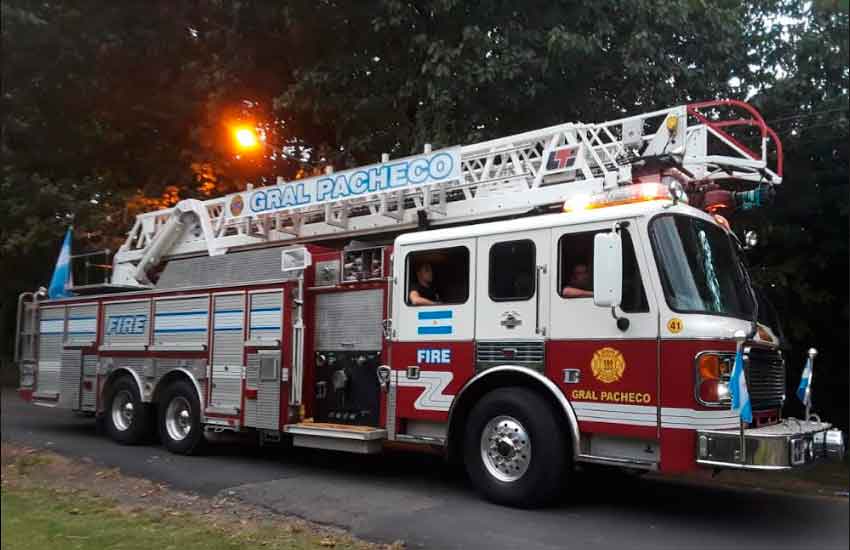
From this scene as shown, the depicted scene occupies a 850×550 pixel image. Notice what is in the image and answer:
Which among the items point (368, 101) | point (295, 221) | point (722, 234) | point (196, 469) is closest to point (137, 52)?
point (368, 101)

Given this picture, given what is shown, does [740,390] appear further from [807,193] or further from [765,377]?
[807,193]

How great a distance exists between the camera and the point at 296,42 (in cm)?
1237

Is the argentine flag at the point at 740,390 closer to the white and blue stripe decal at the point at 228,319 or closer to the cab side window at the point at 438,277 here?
the cab side window at the point at 438,277

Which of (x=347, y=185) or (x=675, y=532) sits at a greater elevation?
(x=347, y=185)

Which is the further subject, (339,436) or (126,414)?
(126,414)

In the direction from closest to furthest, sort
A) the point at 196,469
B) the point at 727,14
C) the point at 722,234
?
the point at 722,234 → the point at 196,469 → the point at 727,14

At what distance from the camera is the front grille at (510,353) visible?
6972 mm

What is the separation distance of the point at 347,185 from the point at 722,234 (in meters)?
4.09

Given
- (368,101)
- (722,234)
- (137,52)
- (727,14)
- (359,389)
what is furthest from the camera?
(137,52)

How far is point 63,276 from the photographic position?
12586 mm

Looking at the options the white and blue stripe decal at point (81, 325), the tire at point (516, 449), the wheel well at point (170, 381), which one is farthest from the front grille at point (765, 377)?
the white and blue stripe decal at point (81, 325)

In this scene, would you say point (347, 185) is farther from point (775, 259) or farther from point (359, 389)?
point (775, 259)

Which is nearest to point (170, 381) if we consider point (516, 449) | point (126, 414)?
point (126, 414)

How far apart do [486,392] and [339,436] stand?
5.65 feet
